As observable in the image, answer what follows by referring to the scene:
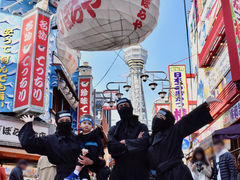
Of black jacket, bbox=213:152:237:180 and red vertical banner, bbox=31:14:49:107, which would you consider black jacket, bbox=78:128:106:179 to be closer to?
black jacket, bbox=213:152:237:180

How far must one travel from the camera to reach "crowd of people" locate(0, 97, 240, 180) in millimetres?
4082

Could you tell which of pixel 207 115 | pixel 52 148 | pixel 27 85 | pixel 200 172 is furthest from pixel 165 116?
pixel 27 85

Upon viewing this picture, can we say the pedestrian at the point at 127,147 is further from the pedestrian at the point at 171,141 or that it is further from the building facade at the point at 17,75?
the building facade at the point at 17,75

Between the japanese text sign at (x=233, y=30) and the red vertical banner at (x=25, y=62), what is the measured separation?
7873 mm

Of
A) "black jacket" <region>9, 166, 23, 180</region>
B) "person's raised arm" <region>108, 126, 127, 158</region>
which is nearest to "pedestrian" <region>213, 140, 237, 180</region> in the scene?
"person's raised arm" <region>108, 126, 127, 158</region>

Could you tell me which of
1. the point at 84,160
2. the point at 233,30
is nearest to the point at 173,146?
the point at 84,160

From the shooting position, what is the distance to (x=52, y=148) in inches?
163

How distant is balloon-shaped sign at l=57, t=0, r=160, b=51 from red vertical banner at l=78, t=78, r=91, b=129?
13.8 meters

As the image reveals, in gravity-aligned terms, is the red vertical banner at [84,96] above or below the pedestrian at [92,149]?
above

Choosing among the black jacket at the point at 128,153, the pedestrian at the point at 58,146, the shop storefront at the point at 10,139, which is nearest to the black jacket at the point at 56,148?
the pedestrian at the point at 58,146

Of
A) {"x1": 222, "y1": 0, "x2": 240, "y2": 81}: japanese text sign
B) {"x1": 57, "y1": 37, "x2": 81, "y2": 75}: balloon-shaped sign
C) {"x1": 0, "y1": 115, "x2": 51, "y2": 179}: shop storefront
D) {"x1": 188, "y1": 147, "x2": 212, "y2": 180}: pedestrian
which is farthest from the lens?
{"x1": 57, "y1": 37, "x2": 81, "y2": 75}: balloon-shaped sign

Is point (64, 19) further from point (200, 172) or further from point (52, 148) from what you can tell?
point (200, 172)

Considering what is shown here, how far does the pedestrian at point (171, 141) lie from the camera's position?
4027 millimetres

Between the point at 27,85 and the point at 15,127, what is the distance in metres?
2.21
